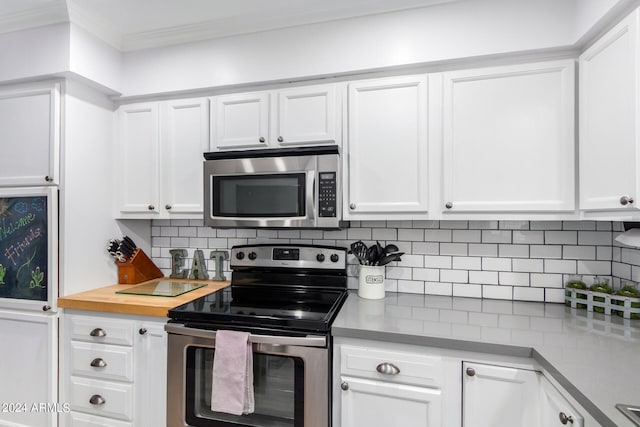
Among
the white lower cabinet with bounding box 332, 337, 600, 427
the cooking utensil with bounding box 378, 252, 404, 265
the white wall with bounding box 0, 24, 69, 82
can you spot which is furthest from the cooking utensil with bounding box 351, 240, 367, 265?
the white wall with bounding box 0, 24, 69, 82

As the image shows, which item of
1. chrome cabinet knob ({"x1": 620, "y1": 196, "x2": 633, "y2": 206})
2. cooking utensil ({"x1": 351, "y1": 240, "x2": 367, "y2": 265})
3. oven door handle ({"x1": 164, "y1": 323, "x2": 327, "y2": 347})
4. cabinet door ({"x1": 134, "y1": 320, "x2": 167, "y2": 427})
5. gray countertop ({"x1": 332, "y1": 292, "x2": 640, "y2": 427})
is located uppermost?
chrome cabinet knob ({"x1": 620, "y1": 196, "x2": 633, "y2": 206})

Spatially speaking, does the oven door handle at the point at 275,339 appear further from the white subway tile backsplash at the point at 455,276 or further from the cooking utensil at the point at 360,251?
the white subway tile backsplash at the point at 455,276

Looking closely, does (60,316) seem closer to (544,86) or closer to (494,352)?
(494,352)

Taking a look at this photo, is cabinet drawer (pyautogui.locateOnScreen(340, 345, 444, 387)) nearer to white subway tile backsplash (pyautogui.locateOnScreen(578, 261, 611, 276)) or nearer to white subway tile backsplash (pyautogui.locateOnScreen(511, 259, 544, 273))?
white subway tile backsplash (pyautogui.locateOnScreen(511, 259, 544, 273))

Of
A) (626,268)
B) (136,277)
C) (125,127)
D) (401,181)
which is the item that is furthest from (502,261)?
(125,127)

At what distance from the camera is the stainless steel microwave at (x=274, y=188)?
1.78 meters

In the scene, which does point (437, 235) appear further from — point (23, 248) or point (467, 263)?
point (23, 248)

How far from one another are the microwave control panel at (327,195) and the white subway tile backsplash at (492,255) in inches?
14.8

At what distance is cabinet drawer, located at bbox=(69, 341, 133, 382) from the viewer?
1.75 m

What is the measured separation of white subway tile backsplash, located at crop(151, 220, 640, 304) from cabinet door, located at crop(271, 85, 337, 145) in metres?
0.61

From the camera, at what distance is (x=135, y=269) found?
2205 millimetres

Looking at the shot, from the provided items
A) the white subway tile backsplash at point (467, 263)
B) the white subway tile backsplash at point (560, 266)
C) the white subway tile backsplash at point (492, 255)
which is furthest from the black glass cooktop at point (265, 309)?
the white subway tile backsplash at point (560, 266)

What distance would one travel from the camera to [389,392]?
136 centimetres

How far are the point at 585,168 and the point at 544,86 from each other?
42 cm
